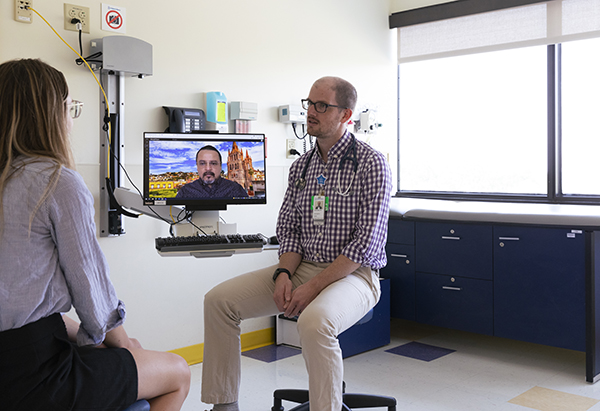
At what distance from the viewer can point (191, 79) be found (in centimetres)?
304

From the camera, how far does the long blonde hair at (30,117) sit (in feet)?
A: 3.99

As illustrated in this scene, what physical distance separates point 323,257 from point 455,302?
143 centimetres

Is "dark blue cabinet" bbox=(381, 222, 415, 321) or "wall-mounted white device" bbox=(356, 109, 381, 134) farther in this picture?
"wall-mounted white device" bbox=(356, 109, 381, 134)

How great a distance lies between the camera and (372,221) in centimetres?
198

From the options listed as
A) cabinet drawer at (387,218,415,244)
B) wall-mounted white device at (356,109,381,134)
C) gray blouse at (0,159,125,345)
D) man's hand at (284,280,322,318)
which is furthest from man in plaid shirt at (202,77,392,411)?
wall-mounted white device at (356,109,381,134)

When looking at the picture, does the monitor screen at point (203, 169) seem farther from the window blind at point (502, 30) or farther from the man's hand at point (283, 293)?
the window blind at point (502, 30)

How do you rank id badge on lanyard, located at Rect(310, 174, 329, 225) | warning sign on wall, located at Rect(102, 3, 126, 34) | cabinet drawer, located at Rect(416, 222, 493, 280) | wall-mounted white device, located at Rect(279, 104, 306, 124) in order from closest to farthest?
id badge on lanyard, located at Rect(310, 174, 329, 225)
warning sign on wall, located at Rect(102, 3, 126, 34)
cabinet drawer, located at Rect(416, 222, 493, 280)
wall-mounted white device, located at Rect(279, 104, 306, 124)

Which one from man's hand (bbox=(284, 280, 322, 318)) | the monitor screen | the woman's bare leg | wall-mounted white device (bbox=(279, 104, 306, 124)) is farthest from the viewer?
wall-mounted white device (bbox=(279, 104, 306, 124))

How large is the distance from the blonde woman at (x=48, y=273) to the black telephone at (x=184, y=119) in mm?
1598

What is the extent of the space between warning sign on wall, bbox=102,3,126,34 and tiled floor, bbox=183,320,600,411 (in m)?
1.76

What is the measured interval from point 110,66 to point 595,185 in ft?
9.33

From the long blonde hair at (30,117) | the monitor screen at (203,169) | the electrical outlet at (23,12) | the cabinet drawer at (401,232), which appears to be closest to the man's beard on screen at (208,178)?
the monitor screen at (203,169)

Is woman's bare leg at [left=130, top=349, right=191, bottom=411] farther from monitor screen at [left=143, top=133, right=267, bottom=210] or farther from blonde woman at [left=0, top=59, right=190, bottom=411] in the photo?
monitor screen at [left=143, top=133, right=267, bottom=210]

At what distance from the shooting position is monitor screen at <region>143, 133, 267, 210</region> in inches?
91.7
